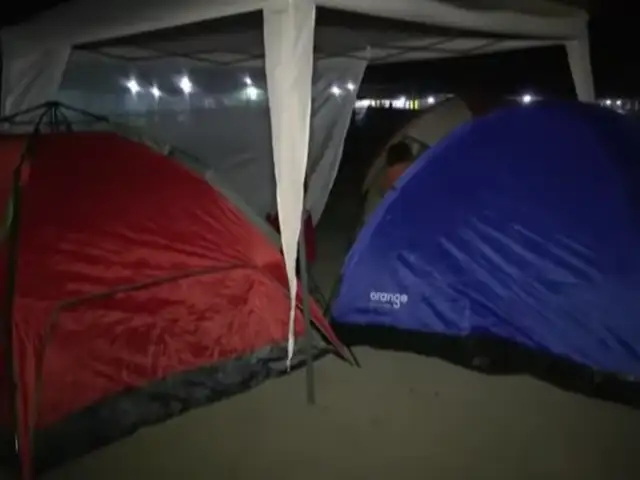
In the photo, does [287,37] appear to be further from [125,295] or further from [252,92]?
[252,92]

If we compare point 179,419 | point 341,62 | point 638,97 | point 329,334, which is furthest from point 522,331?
point 638,97

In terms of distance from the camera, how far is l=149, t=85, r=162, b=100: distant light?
19.4 ft

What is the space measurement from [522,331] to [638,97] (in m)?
17.9

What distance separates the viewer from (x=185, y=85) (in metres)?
6.05

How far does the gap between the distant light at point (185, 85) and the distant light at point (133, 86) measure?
34 cm

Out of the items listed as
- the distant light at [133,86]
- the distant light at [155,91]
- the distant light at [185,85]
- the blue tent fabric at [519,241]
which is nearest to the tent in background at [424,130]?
the blue tent fabric at [519,241]

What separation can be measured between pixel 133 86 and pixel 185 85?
431 mm

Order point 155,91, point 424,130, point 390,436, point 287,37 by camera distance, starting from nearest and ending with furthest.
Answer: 1. point 287,37
2. point 390,436
3. point 424,130
4. point 155,91

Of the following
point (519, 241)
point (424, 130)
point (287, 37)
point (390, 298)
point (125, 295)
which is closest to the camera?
point (287, 37)

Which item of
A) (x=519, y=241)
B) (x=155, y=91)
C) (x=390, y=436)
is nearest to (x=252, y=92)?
(x=155, y=91)

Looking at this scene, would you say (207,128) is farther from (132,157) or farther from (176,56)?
(132,157)

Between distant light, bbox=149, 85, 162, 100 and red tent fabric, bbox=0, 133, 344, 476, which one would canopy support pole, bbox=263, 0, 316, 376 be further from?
distant light, bbox=149, 85, 162, 100

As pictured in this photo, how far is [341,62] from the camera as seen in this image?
5746 millimetres

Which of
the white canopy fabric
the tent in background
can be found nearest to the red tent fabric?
the white canopy fabric
